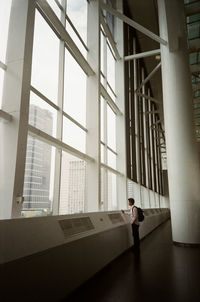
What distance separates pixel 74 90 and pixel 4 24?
3.07 metres

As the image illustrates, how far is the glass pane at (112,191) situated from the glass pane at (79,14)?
564 centimetres

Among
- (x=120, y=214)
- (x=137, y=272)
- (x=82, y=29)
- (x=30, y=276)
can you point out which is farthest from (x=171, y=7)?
(x=30, y=276)

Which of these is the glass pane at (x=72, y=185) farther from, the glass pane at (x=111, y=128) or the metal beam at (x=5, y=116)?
the glass pane at (x=111, y=128)

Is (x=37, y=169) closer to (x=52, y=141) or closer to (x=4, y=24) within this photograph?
(x=52, y=141)

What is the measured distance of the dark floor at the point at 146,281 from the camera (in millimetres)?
3371

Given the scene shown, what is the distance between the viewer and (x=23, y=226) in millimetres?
2969

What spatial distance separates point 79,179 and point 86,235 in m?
3.31

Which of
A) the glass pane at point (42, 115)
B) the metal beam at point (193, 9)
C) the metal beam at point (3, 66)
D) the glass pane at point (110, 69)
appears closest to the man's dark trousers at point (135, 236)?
the glass pane at point (42, 115)

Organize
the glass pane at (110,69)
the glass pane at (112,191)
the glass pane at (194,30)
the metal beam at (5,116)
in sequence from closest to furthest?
the metal beam at (5,116) < the glass pane at (112,191) < the glass pane at (110,69) < the glass pane at (194,30)

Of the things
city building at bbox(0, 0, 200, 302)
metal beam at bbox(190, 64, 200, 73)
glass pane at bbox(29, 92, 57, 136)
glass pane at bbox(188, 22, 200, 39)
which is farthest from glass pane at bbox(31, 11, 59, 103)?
metal beam at bbox(190, 64, 200, 73)

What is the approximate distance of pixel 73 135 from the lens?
7129 mm

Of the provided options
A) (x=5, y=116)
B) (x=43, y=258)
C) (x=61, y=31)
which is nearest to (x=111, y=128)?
(x=61, y=31)

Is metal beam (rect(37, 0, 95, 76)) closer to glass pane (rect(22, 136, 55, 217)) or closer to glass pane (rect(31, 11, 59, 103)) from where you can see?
glass pane (rect(31, 11, 59, 103))

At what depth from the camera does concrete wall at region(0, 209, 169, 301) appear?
2502 mm
